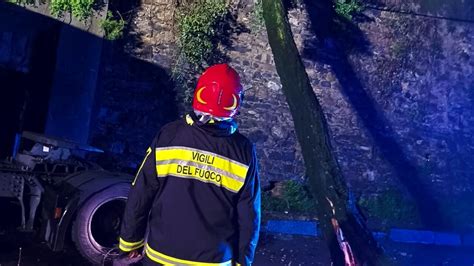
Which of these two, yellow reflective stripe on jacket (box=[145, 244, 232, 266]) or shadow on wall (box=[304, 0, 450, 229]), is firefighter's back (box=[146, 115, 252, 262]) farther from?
shadow on wall (box=[304, 0, 450, 229])

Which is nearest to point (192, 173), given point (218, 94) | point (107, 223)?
point (218, 94)

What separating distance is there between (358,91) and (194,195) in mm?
7233

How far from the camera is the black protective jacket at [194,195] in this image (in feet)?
10.2

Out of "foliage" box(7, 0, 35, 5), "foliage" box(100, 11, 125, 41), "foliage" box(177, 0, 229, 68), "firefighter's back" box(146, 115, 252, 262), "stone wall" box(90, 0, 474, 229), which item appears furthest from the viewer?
"stone wall" box(90, 0, 474, 229)

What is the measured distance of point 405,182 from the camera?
10.2m

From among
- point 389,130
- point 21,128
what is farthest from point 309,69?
point 21,128

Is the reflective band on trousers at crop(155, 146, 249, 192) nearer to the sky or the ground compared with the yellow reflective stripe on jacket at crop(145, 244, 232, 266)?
nearer to the sky

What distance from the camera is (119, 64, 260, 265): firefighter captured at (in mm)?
3121

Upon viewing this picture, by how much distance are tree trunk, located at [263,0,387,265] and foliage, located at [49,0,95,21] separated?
293 cm

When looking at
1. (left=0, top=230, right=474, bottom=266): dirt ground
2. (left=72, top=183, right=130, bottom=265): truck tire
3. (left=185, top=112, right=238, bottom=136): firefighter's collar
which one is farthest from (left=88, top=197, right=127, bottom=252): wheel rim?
(left=185, top=112, right=238, bottom=136): firefighter's collar

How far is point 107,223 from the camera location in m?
5.92

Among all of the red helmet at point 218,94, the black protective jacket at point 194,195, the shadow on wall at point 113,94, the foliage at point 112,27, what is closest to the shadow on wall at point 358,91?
the shadow on wall at point 113,94

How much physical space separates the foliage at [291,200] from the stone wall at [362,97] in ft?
0.81

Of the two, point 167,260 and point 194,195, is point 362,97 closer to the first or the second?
point 194,195
